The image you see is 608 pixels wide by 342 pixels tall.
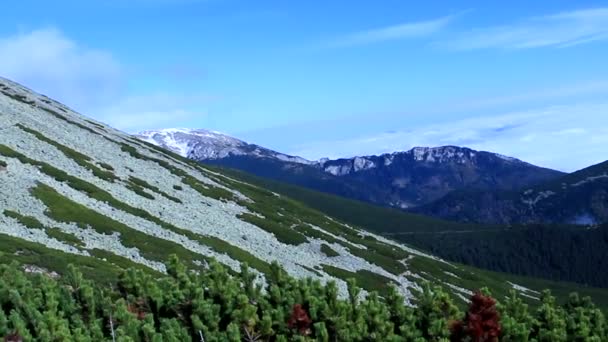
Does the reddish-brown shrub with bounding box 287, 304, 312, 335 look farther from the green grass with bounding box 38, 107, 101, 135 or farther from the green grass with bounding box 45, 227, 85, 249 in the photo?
the green grass with bounding box 38, 107, 101, 135

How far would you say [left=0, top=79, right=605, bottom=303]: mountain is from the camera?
209ft

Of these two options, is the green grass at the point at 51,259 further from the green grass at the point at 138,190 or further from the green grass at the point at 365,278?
the green grass at the point at 365,278

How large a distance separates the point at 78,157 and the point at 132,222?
29.6 m

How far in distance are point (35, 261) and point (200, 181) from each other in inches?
3391

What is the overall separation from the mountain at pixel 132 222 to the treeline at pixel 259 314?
545cm

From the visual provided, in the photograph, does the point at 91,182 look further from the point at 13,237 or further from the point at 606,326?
the point at 606,326

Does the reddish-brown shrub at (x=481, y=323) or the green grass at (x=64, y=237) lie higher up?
the reddish-brown shrub at (x=481, y=323)

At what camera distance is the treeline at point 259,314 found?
32.7m

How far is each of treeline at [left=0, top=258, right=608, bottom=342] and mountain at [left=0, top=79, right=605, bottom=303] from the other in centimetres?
545

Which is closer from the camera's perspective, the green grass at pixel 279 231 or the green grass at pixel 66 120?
the green grass at pixel 279 231

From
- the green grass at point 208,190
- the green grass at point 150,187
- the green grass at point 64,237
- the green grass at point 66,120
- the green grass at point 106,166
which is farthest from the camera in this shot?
the green grass at point 66,120

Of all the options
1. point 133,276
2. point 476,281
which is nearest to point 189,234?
point 133,276

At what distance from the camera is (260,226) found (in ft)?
370

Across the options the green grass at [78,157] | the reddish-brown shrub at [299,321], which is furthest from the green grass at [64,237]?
the reddish-brown shrub at [299,321]
